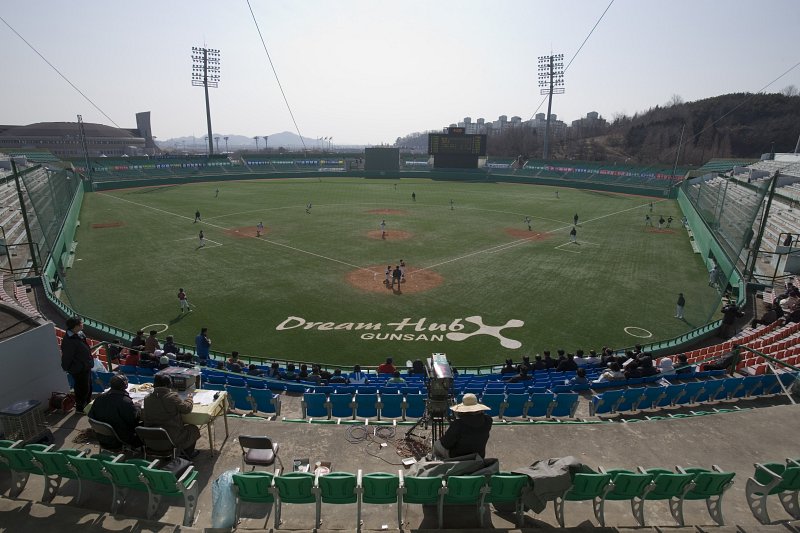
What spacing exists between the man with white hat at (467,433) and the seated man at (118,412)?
4.87 m

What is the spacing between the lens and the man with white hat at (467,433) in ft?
21.5

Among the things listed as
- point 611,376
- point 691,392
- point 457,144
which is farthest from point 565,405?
point 457,144

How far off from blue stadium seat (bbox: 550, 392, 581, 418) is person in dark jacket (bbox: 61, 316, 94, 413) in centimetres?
1043

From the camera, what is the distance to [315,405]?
35.9 feet

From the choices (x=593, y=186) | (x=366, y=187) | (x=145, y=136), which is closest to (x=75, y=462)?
(x=366, y=187)

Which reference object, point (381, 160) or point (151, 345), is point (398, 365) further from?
point (381, 160)

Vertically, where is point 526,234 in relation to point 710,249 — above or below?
below

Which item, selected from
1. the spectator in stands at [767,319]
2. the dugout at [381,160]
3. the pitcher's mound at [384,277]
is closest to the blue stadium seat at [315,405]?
the pitcher's mound at [384,277]

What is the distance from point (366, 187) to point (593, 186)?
3875 cm

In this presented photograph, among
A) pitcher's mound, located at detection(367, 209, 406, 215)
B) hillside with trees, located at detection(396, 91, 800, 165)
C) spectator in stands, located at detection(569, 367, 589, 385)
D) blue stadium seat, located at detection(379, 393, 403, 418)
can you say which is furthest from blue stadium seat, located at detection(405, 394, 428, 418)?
hillside with trees, located at detection(396, 91, 800, 165)

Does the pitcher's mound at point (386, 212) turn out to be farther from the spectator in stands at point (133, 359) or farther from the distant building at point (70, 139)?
the distant building at point (70, 139)

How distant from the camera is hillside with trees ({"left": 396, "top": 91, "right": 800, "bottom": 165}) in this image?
357 ft

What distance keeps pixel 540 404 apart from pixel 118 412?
9.15 meters

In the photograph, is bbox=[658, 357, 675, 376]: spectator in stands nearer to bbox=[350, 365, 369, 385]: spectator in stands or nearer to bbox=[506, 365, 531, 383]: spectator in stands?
bbox=[506, 365, 531, 383]: spectator in stands
